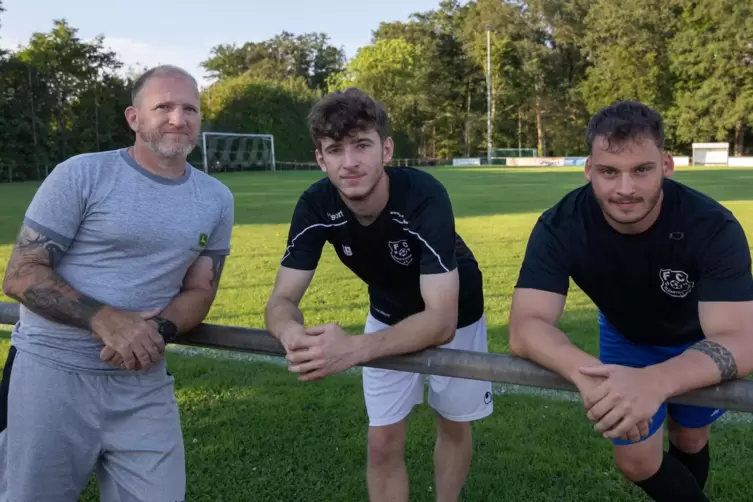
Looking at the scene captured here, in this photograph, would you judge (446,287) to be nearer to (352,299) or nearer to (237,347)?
(237,347)

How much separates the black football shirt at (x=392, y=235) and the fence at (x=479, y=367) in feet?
1.78

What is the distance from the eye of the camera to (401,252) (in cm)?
280

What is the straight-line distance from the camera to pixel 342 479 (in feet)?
12.0

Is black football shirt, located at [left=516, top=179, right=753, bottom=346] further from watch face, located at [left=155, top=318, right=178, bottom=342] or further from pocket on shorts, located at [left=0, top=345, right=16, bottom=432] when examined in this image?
pocket on shorts, located at [left=0, top=345, right=16, bottom=432]

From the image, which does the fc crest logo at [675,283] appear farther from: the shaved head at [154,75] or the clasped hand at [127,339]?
the shaved head at [154,75]

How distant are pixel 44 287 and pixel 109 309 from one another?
0.24 m

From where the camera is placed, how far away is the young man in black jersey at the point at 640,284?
6.18 feet

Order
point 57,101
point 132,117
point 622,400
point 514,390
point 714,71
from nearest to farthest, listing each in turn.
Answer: point 622,400 < point 132,117 < point 514,390 < point 57,101 < point 714,71

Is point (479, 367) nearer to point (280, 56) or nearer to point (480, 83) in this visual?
point (480, 83)

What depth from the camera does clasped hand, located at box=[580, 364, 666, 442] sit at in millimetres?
1854

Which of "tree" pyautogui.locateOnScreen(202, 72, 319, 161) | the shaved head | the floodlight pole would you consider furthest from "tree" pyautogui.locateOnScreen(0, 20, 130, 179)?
the shaved head

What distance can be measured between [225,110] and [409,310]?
58.9 metres

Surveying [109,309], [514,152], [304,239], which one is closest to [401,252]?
[304,239]

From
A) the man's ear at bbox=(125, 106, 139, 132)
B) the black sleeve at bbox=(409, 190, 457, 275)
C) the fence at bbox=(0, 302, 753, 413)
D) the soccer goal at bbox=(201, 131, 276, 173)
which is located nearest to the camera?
the fence at bbox=(0, 302, 753, 413)
